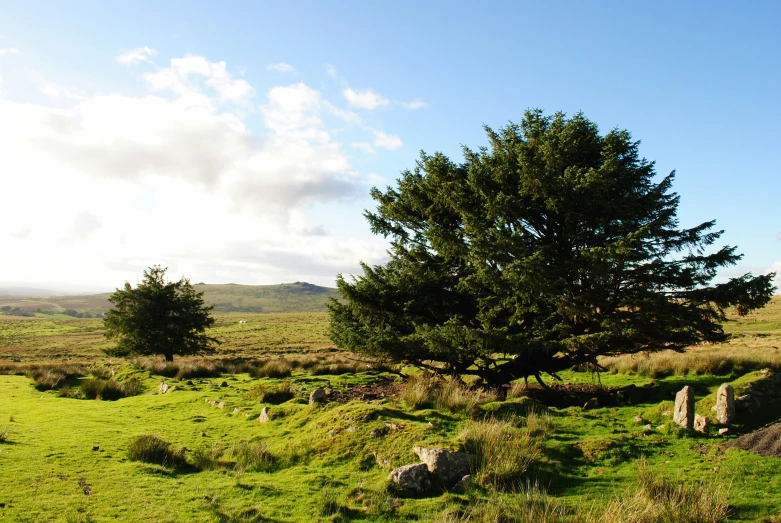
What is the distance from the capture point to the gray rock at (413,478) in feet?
20.8

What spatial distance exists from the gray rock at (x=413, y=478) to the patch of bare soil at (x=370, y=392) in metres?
6.38

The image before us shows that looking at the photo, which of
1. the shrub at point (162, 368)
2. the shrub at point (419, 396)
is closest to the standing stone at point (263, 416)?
the shrub at point (419, 396)

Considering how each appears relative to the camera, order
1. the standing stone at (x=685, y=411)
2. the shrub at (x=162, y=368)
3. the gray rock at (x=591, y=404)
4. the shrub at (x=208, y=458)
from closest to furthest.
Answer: the shrub at (x=208, y=458)
the standing stone at (x=685, y=411)
the gray rock at (x=591, y=404)
the shrub at (x=162, y=368)

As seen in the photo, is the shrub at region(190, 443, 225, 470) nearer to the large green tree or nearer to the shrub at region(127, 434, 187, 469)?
the shrub at region(127, 434, 187, 469)

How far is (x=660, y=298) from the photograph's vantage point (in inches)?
459

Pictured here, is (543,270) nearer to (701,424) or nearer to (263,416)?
(701,424)

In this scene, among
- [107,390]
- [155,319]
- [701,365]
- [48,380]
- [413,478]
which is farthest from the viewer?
[155,319]

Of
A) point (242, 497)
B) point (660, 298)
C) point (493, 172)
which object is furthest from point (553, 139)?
point (242, 497)

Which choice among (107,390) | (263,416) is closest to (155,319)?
(107,390)

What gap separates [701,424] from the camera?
28.2 ft

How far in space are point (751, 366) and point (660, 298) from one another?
257 inches

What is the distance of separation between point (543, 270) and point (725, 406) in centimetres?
453

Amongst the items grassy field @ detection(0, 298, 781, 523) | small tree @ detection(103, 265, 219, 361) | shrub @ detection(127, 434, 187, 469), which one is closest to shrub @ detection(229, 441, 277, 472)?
grassy field @ detection(0, 298, 781, 523)

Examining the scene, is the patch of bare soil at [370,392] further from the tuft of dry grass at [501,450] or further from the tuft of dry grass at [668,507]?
the tuft of dry grass at [668,507]
